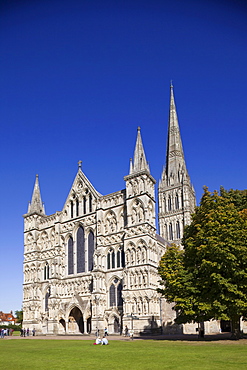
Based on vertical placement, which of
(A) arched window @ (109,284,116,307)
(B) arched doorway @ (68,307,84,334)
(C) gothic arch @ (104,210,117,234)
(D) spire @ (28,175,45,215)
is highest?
(D) spire @ (28,175,45,215)

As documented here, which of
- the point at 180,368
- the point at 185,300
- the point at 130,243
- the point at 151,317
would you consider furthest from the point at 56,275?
the point at 180,368

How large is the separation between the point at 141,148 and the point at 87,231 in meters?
13.6

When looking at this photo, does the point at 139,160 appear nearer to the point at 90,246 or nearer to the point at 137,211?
the point at 137,211

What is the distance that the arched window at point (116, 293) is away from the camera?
45.1m

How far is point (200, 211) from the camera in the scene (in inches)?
1299

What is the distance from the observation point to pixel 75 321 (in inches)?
1889

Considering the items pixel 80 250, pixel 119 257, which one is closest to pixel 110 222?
pixel 119 257

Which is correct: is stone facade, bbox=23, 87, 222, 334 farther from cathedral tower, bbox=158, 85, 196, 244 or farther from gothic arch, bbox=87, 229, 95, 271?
cathedral tower, bbox=158, 85, 196, 244

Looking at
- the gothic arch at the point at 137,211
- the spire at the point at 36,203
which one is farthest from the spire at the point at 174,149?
the gothic arch at the point at 137,211

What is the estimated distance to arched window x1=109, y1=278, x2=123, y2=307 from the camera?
1774 inches

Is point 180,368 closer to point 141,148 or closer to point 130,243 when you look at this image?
point 130,243

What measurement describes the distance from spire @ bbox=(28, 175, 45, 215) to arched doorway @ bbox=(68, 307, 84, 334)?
58.6ft

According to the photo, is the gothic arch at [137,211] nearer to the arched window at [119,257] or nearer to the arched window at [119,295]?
the arched window at [119,257]

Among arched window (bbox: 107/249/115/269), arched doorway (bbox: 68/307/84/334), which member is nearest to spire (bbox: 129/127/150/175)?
arched window (bbox: 107/249/115/269)
